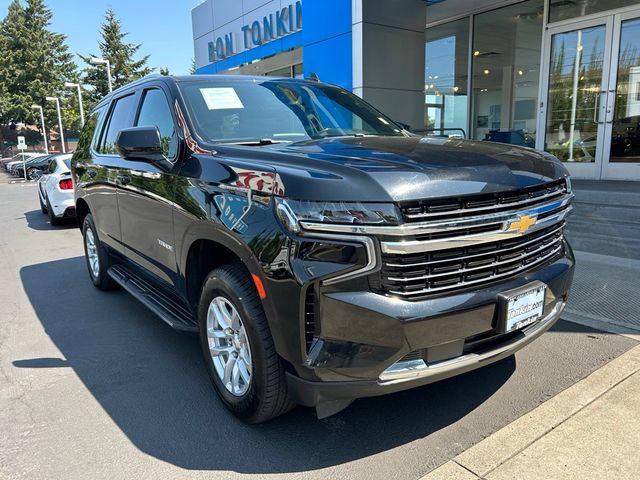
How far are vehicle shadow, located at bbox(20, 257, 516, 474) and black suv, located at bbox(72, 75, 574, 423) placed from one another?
20cm

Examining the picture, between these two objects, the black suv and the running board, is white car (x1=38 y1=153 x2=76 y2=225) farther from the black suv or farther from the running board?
the black suv

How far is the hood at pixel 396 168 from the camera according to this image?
6.67ft

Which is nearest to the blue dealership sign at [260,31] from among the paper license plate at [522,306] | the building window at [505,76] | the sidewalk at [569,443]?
the building window at [505,76]

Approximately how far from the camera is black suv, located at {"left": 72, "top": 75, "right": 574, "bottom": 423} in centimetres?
203

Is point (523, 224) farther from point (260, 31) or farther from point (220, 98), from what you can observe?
point (260, 31)

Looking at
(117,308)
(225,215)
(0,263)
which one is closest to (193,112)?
(225,215)

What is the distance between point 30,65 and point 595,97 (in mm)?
64875

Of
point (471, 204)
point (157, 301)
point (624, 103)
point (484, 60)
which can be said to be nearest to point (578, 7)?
point (624, 103)

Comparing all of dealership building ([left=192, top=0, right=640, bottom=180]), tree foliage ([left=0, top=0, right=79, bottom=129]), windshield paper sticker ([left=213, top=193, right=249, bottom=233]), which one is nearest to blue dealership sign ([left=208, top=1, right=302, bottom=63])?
dealership building ([left=192, top=0, right=640, bottom=180])

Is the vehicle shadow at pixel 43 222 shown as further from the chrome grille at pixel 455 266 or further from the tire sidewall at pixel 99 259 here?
the chrome grille at pixel 455 266

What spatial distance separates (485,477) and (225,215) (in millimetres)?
1732

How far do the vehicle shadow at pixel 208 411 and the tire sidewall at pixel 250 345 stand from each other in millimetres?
167

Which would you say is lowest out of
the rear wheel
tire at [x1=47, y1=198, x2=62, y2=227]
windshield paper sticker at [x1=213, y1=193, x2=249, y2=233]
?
the rear wheel

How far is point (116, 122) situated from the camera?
14.8 feet
